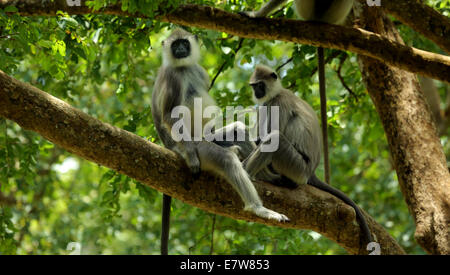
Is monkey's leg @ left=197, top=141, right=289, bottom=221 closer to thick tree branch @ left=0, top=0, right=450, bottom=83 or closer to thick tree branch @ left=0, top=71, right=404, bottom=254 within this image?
thick tree branch @ left=0, top=71, right=404, bottom=254

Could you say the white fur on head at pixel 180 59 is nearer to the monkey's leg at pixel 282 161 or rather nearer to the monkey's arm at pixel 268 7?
the monkey's arm at pixel 268 7

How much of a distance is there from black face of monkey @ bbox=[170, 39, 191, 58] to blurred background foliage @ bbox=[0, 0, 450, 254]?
19 cm

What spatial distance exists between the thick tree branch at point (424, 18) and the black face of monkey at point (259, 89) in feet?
4.75

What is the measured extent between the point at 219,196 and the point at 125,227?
26.0ft

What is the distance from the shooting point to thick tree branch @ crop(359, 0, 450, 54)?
5.20 metres

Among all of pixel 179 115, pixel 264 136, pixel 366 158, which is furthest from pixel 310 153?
pixel 366 158

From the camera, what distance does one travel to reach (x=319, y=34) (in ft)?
15.7

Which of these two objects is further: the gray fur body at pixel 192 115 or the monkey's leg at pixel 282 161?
A: the monkey's leg at pixel 282 161

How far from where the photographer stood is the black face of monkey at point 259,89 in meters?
5.77

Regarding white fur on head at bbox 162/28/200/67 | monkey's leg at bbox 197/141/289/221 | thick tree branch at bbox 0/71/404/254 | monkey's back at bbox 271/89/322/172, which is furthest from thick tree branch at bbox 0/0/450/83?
thick tree branch at bbox 0/71/404/254

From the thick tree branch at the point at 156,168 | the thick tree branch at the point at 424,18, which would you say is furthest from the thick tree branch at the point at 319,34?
the thick tree branch at the point at 156,168

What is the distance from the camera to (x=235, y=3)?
6.11 meters

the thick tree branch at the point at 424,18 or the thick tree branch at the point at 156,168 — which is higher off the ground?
the thick tree branch at the point at 424,18
